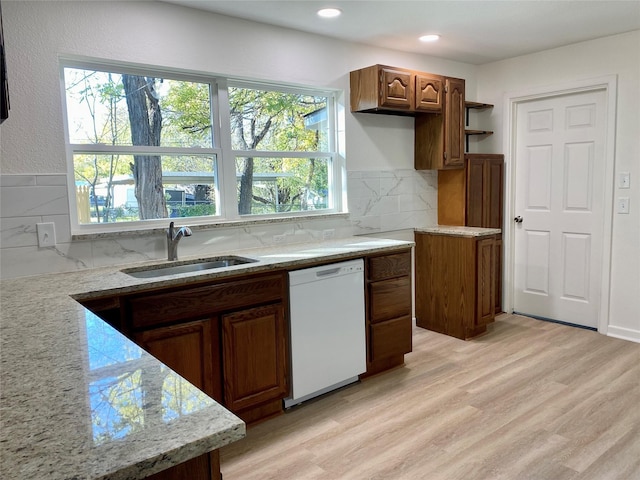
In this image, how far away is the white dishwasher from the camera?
262cm

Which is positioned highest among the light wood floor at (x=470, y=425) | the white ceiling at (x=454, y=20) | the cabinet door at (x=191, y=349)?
the white ceiling at (x=454, y=20)

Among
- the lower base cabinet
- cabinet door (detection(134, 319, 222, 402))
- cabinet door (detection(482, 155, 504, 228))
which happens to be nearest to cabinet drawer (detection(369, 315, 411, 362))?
cabinet door (detection(134, 319, 222, 402))

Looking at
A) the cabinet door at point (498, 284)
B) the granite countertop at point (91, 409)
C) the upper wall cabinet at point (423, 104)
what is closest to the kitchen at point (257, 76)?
the upper wall cabinet at point (423, 104)

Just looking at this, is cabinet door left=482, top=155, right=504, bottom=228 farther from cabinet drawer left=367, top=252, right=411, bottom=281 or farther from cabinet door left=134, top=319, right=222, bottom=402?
cabinet door left=134, top=319, right=222, bottom=402

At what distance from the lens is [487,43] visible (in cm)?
369

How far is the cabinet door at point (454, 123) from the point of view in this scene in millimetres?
3742

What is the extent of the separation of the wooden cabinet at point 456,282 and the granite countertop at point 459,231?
0.11 feet

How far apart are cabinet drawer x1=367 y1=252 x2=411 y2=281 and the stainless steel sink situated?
807 mm

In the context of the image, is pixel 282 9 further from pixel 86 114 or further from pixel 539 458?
pixel 539 458

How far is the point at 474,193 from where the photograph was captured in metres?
4.06

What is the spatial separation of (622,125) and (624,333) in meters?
1.63

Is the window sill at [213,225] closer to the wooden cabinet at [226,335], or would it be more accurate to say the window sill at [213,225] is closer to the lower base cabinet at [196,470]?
the wooden cabinet at [226,335]

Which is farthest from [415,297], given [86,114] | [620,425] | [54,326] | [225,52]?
[54,326]

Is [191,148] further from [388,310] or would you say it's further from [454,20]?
[454,20]
